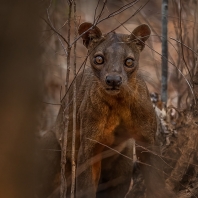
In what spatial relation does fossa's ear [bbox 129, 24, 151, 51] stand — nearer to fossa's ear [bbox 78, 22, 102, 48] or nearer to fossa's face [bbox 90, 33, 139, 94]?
fossa's face [bbox 90, 33, 139, 94]

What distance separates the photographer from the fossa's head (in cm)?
529

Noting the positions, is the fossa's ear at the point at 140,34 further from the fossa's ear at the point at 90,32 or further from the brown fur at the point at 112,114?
the fossa's ear at the point at 90,32

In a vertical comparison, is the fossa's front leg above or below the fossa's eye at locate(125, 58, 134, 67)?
below

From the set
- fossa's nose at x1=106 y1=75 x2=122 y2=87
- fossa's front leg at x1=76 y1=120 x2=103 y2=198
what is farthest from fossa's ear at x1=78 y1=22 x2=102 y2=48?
fossa's front leg at x1=76 y1=120 x2=103 y2=198

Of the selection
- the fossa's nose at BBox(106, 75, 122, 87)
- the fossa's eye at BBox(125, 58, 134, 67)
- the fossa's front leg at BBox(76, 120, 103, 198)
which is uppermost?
the fossa's eye at BBox(125, 58, 134, 67)

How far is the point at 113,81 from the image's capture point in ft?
17.0

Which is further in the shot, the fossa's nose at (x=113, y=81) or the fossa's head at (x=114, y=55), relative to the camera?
the fossa's head at (x=114, y=55)

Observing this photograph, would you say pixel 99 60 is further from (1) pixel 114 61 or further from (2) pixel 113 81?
(2) pixel 113 81

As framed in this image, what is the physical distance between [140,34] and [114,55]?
0.63 meters

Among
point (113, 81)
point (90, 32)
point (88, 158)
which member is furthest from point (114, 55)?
point (88, 158)

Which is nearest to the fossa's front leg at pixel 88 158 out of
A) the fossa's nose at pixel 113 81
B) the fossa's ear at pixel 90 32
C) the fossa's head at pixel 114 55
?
the fossa's head at pixel 114 55

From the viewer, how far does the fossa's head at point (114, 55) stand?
208 inches

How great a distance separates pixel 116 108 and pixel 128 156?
3.14ft

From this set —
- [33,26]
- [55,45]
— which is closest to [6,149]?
[33,26]
